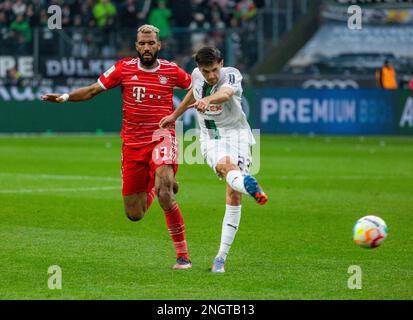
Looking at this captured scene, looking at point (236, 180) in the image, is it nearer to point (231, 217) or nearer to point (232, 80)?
point (231, 217)

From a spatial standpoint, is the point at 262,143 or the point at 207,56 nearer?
the point at 207,56

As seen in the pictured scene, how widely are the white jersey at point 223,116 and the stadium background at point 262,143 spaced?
1224 millimetres

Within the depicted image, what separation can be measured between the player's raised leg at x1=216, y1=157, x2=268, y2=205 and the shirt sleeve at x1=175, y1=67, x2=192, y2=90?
4.26ft

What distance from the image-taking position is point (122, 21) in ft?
116

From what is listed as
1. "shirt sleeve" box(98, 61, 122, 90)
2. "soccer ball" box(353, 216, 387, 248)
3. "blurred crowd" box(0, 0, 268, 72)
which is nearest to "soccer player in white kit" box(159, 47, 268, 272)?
"shirt sleeve" box(98, 61, 122, 90)

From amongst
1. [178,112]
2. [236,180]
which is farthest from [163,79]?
[236,180]

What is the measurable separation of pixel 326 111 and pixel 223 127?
23.3m

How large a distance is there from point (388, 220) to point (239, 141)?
14.5 ft

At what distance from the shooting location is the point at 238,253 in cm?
1131

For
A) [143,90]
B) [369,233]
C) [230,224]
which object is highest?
[143,90]

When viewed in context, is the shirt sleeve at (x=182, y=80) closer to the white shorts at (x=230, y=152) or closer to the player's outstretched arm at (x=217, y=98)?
the white shorts at (x=230, y=152)

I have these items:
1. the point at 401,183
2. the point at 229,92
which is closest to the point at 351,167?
the point at 401,183

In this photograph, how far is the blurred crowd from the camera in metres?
34.7

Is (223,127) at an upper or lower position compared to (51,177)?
lower
